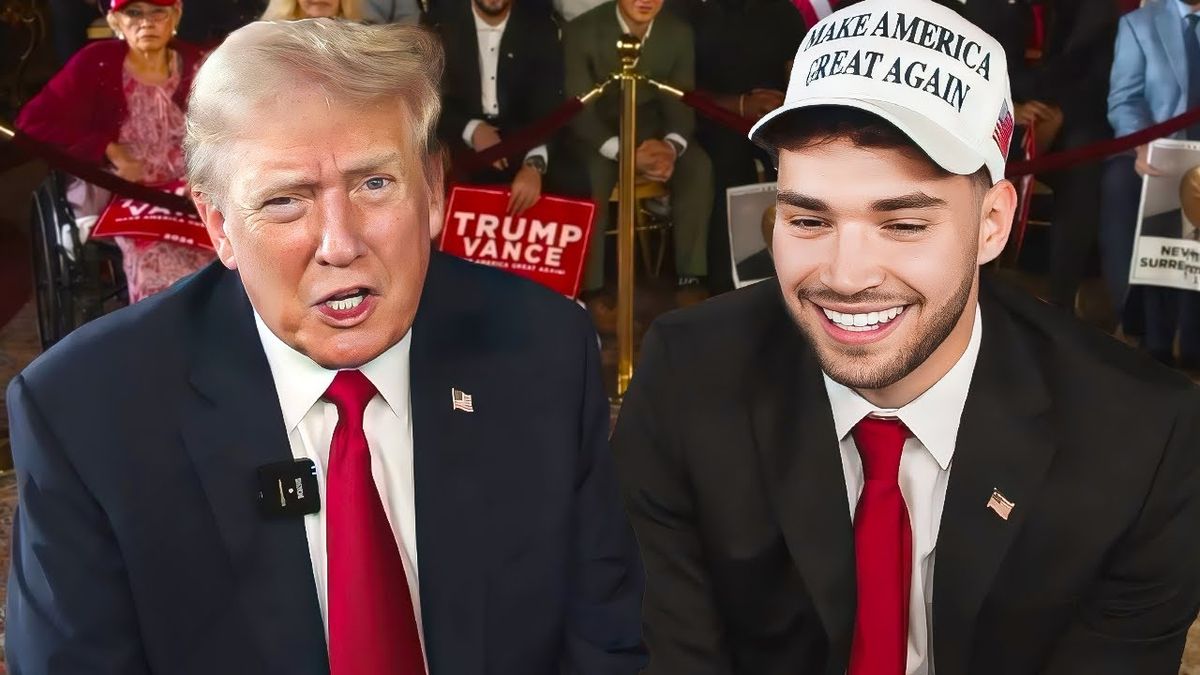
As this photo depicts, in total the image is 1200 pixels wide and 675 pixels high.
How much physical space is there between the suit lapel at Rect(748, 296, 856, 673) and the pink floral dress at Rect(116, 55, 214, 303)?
9.46 feet

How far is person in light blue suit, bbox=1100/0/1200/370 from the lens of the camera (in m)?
5.00

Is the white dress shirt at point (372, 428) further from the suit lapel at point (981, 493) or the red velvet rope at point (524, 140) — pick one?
the red velvet rope at point (524, 140)

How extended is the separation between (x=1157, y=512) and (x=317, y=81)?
126 cm

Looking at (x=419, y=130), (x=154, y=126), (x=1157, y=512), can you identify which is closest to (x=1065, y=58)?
(x=154, y=126)

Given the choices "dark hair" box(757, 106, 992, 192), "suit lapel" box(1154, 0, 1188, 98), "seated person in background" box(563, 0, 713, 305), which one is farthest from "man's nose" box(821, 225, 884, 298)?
"suit lapel" box(1154, 0, 1188, 98)

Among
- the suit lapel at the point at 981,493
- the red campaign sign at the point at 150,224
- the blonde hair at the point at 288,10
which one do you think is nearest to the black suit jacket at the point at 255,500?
the suit lapel at the point at 981,493

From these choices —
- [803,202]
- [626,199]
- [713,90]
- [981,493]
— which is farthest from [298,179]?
[713,90]

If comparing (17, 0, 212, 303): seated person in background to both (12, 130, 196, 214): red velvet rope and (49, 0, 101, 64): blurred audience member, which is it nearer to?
(12, 130, 196, 214): red velvet rope

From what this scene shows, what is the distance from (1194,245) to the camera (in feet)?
16.2

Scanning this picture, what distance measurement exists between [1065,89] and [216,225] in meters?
4.60

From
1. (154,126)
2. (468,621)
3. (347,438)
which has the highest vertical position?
(154,126)

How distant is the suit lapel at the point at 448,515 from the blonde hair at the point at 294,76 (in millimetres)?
304

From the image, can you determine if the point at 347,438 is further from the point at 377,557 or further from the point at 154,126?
the point at 154,126

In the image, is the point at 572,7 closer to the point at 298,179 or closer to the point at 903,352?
the point at 903,352
